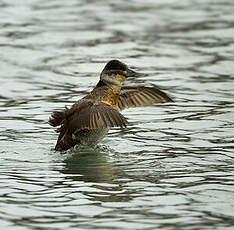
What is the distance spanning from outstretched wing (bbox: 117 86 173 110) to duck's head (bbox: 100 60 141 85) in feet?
1.79

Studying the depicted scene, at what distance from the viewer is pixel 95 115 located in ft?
31.7

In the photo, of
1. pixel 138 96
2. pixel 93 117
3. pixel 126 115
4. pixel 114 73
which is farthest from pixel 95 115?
pixel 126 115

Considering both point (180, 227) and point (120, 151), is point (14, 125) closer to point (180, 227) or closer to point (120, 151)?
point (120, 151)

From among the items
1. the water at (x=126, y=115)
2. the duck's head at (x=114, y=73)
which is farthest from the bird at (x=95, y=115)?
the water at (x=126, y=115)

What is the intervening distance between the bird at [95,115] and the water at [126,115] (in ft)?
0.64

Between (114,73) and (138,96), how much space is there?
28.9 inches

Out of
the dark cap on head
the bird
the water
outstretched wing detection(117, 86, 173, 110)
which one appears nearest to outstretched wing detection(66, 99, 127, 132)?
the bird

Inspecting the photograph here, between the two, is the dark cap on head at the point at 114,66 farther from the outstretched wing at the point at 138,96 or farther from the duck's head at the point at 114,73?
the outstretched wing at the point at 138,96

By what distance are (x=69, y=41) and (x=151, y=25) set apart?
193 centimetres

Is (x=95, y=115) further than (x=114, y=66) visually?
No

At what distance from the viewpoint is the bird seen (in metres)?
9.61

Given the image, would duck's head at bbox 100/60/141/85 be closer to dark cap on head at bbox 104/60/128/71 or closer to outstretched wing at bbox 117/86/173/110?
dark cap on head at bbox 104/60/128/71

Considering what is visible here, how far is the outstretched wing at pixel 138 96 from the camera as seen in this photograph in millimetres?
11055

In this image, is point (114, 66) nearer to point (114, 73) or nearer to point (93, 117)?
point (114, 73)
